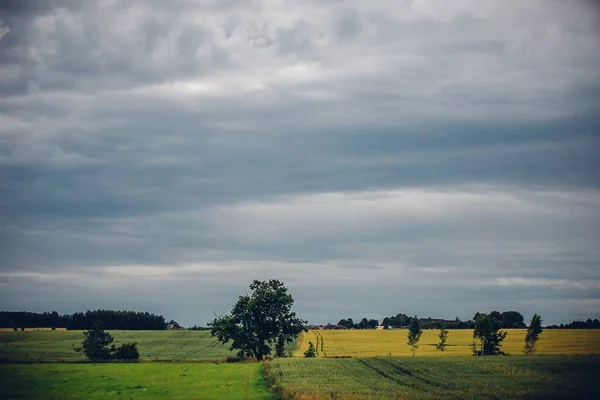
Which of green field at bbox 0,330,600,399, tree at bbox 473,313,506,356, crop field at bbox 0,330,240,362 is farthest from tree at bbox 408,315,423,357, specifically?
green field at bbox 0,330,600,399

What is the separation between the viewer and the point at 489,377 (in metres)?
62.4

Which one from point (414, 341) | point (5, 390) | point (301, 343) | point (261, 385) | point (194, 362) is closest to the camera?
point (5, 390)

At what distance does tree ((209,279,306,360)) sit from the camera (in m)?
110

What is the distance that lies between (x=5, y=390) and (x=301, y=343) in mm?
105164

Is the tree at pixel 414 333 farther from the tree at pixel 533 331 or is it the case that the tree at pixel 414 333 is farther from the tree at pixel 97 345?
the tree at pixel 97 345

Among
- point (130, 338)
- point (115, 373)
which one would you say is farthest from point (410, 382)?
point (130, 338)

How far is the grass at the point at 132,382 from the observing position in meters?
53.7

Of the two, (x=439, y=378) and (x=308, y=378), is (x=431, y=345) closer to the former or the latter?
(x=439, y=378)

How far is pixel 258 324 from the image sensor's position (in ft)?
366

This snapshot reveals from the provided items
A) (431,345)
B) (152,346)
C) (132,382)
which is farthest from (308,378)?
(152,346)

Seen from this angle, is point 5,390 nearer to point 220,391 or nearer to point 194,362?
point 220,391

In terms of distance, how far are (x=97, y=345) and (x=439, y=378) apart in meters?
72.9

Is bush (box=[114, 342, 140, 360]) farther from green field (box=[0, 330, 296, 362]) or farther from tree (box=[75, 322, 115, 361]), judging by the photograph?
green field (box=[0, 330, 296, 362])

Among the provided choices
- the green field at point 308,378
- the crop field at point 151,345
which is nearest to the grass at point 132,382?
the green field at point 308,378
